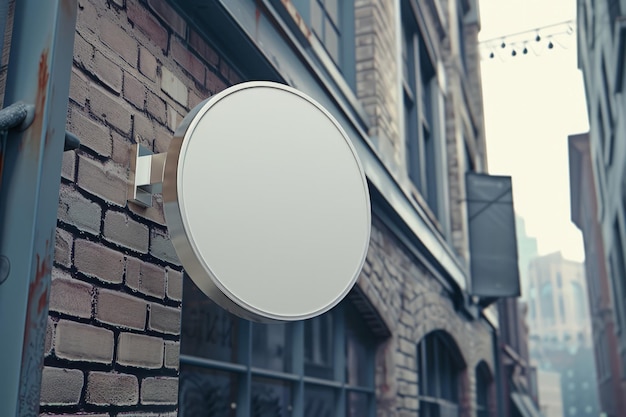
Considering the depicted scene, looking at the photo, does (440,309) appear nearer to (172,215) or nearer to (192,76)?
(192,76)

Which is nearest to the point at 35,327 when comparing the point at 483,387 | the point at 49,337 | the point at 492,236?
the point at 49,337

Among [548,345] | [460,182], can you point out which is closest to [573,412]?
[548,345]

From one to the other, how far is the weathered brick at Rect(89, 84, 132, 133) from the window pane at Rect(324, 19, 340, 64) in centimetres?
294

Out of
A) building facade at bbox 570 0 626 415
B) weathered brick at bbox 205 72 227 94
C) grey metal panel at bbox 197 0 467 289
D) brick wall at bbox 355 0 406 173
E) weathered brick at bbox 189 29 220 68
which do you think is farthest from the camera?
building facade at bbox 570 0 626 415

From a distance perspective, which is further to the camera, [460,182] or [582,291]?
[582,291]

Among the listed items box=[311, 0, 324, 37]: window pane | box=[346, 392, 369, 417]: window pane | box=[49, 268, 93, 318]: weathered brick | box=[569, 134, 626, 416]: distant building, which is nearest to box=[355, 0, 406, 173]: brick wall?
box=[311, 0, 324, 37]: window pane

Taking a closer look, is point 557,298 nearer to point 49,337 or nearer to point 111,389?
point 111,389

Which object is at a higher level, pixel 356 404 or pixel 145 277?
pixel 145 277

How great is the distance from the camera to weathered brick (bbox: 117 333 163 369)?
1920 mm

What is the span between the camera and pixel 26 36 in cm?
163

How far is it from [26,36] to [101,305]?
2.40ft

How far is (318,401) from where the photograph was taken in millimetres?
3910

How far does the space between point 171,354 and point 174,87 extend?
919 mm

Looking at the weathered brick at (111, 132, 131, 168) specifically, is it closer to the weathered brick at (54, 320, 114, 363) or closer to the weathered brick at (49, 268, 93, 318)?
the weathered brick at (49, 268, 93, 318)
